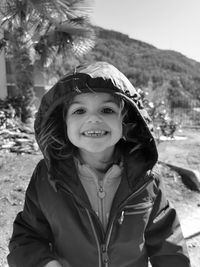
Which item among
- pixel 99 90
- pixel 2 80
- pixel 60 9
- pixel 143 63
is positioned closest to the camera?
pixel 99 90

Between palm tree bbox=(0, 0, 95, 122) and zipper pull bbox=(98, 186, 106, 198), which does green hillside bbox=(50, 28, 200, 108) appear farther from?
zipper pull bbox=(98, 186, 106, 198)

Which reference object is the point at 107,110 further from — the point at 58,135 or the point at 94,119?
the point at 58,135

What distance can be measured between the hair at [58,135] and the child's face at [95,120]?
0.44 feet

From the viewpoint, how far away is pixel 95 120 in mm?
1293

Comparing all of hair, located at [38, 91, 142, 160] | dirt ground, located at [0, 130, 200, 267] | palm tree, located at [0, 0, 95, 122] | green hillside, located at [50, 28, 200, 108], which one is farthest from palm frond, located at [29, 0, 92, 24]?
green hillside, located at [50, 28, 200, 108]

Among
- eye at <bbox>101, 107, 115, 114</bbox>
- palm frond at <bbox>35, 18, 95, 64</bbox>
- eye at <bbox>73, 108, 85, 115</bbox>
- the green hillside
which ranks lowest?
the green hillside

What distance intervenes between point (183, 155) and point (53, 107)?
15.5 ft

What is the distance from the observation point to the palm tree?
6.80m

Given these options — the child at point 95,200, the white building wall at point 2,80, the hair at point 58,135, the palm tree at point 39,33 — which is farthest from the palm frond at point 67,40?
the white building wall at point 2,80

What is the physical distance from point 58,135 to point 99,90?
17.0 inches

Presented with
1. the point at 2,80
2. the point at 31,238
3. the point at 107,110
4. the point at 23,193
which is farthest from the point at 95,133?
the point at 2,80

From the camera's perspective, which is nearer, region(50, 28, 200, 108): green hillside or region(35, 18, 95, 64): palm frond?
region(35, 18, 95, 64): palm frond

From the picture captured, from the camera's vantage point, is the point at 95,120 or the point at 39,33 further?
the point at 39,33

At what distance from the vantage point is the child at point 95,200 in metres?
1.31
